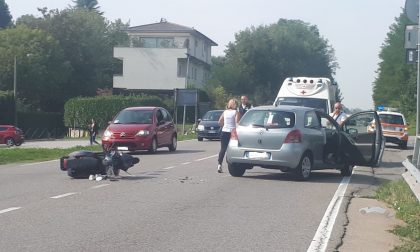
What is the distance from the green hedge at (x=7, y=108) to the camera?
60.5 metres

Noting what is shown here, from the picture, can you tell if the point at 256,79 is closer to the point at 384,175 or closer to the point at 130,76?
the point at 130,76

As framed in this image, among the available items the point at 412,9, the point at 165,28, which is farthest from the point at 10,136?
the point at 165,28

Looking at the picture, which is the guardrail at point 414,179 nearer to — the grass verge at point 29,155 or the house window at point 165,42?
the grass verge at point 29,155

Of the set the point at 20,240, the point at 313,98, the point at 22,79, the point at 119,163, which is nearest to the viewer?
the point at 20,240

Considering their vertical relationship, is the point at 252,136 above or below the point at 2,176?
above

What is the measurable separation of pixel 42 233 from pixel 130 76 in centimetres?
7027

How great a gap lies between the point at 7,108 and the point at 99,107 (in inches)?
308

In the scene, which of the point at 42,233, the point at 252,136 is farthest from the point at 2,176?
the point at 42,233

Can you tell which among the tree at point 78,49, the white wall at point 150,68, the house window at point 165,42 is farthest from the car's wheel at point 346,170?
the house window at point 165,42

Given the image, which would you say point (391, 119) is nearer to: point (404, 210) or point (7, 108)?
point (404, 210)

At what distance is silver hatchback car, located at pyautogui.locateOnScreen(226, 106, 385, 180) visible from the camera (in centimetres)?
1516

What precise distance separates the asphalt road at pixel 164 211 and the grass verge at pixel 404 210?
0.87m

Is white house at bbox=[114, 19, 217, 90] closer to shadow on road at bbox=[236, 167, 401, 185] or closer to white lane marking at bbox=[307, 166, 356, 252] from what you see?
shadow on road at bbox=[236, 167, 401, 185]

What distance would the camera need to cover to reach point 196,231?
9.13 m
